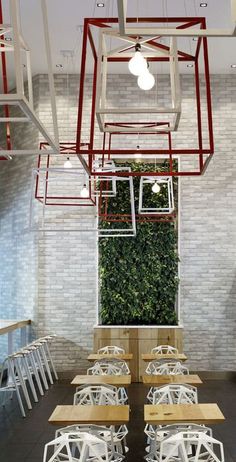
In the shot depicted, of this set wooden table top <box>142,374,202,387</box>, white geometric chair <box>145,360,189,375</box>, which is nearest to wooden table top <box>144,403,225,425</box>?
wooden table top <box>142,374,202,387</box>

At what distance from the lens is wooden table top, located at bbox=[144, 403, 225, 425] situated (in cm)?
556

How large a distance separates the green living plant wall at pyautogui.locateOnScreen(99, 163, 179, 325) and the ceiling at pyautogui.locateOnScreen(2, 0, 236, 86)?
295 centimetres

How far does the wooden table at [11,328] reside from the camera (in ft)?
35.3

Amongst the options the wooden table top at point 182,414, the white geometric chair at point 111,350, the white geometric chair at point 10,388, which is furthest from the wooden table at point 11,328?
the wooden table top at point 182,414

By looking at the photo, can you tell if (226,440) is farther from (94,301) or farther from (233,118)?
(233,118)

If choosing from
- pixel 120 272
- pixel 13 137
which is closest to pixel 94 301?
pixel 120 272

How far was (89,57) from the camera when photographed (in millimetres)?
12180

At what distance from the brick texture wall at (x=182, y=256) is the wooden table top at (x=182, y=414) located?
679 centimetres

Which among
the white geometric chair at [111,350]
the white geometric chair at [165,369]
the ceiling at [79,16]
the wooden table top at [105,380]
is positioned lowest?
the wooden table top at [105,380]

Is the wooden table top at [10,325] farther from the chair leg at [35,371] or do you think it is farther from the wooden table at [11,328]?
the chair leg at [35,371]

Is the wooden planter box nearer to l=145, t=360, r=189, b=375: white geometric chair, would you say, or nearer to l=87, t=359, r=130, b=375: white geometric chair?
l=87, t=359, r=130, b=375: white geometric chair

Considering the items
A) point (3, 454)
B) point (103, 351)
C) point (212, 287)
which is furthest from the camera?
point (212, 287)

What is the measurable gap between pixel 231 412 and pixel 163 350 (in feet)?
8.16

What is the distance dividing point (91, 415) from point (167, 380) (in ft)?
6.62
